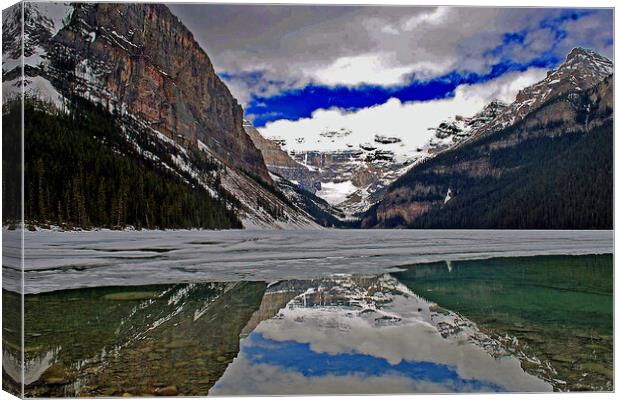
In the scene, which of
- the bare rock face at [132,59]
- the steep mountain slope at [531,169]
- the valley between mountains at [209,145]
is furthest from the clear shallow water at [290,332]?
the bare rock face at [132,59]

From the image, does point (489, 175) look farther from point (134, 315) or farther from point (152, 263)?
point (134, 315)

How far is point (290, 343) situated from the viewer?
568 cm

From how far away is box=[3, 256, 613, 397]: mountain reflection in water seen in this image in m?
4.96

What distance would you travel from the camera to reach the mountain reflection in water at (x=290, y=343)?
496cm

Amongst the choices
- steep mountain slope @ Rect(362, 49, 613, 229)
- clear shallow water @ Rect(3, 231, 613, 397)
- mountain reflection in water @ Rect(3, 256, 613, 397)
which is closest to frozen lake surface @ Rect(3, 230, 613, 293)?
clear shallow water @ Rect(3, 231, 613, 397)

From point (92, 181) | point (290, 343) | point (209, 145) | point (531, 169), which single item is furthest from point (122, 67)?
point (531, 169)

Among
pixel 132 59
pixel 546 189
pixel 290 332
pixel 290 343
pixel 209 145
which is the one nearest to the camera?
pixel 290 343

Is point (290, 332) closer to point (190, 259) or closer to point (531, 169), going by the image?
point (190, 259)

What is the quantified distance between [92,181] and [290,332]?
944cm

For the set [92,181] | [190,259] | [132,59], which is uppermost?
[132,59]

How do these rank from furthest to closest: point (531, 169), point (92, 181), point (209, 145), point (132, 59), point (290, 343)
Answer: point (209, 145)
point (92, 181)
point (531, 169)
point (132, 59)
point (290, 343)

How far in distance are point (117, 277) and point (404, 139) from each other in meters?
4.52

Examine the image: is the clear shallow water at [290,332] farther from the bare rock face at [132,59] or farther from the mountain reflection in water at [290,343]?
the bare rock face at [132,59]

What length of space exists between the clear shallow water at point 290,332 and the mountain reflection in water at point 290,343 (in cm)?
1
